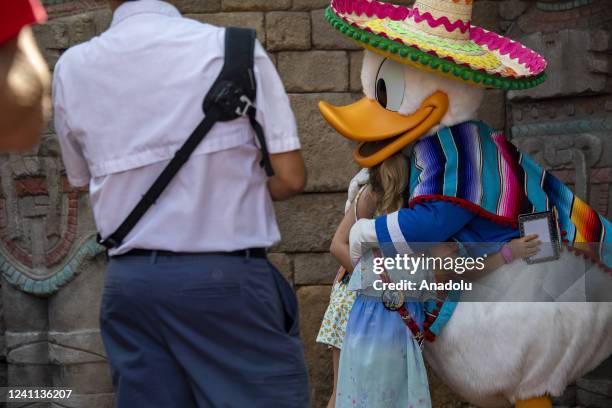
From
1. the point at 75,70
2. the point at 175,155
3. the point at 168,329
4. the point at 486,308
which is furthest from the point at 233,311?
the point at 486,308

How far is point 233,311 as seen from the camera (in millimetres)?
2502

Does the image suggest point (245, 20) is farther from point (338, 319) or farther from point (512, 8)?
point (338, 319)

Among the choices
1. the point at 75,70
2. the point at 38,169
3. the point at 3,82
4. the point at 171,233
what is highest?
the point at 3,82

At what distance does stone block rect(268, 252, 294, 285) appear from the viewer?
16.4 feet

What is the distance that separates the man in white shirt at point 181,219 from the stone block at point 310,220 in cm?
235

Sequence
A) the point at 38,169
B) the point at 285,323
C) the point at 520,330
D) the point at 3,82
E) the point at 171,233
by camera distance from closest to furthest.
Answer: the point at 3,82, the point at 171,233, the point at 285,323, the point at 520,330, the point at 38,169

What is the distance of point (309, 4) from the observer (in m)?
4.96

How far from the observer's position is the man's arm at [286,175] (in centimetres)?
260

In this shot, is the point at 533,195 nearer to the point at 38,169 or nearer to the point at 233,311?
the point at 233,311

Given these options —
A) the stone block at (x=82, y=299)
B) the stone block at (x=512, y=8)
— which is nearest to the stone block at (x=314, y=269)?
the stone block at (x=82, y=299)

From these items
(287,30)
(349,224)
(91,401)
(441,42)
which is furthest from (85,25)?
(441,42)

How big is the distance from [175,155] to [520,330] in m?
1.31

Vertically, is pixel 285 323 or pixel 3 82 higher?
pixel 3 82

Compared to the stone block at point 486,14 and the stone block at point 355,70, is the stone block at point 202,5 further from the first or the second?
the stone block at point 486,14
